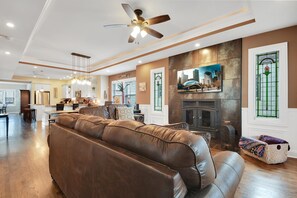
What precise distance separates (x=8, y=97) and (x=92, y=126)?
53.9 feet

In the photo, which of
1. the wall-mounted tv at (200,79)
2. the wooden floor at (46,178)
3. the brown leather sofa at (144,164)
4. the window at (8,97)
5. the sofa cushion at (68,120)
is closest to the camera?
the brown leather sofa at (144,164)

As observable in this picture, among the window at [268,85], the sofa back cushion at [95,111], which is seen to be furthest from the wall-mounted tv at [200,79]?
the sofa back cushion at [95,111]

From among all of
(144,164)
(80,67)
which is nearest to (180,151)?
(144,164)

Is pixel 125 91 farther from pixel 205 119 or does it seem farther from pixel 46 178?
pixel 46 178

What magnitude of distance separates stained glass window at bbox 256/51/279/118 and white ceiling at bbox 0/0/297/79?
66 centimetres

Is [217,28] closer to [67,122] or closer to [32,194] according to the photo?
[67,122]

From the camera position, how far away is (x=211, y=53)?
4.45 m

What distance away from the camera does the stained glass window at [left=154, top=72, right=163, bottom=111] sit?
19.7 feet

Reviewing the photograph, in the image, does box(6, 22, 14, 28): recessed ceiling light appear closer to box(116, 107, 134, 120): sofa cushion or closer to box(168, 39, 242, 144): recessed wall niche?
box(116, 107, 134, 120): sofa cushion

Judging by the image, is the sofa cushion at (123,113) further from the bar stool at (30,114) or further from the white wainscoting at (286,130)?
the bar stool at (30,114)

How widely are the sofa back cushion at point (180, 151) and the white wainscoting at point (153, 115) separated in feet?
15.7

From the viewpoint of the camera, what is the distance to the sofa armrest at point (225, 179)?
2.74ft

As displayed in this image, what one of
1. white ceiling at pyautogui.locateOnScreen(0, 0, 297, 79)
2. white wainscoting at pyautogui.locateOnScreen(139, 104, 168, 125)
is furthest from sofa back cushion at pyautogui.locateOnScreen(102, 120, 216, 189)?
white wainscoting at pyautogui.locateOnScreen(139, 104, 168, 125)

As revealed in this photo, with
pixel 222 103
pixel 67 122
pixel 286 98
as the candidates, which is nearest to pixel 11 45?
pixel 67 122
